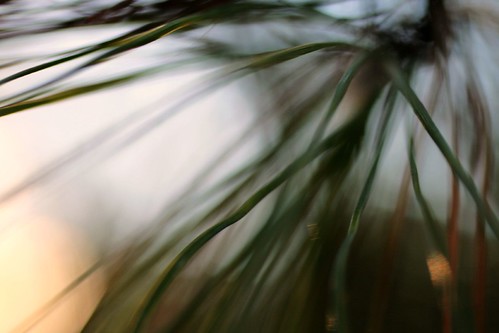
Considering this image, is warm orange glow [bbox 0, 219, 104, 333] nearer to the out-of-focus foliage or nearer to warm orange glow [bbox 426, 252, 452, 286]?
the out-of-focus foliage

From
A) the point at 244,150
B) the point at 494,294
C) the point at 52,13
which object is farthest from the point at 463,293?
the point at 52,13

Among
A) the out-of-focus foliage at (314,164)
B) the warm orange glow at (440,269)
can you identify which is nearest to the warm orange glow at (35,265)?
the out-of-focus foliage at (314,164)

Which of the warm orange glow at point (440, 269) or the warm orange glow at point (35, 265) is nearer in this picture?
the warm orange glow at point (440, 269)

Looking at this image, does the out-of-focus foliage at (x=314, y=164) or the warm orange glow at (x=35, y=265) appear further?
the warm orange glow at (x=35, y=265)

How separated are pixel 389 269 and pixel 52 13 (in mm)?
264

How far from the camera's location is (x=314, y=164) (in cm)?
33

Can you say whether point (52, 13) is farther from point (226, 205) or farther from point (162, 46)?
A: point (226, 205)

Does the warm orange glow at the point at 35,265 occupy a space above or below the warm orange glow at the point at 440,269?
below

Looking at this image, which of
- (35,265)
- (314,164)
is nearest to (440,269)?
(314,164)

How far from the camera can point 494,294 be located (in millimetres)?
340

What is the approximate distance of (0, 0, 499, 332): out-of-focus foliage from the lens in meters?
0.27

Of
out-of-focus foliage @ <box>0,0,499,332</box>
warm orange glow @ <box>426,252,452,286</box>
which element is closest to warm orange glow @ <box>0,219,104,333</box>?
out-of-focus foliage @ <box>0,0,499,332</box>

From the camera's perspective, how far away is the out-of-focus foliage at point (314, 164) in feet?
0.87

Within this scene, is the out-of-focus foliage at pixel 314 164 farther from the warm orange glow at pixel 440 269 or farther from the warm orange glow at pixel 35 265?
the warm orange glow at pixel 35 265
